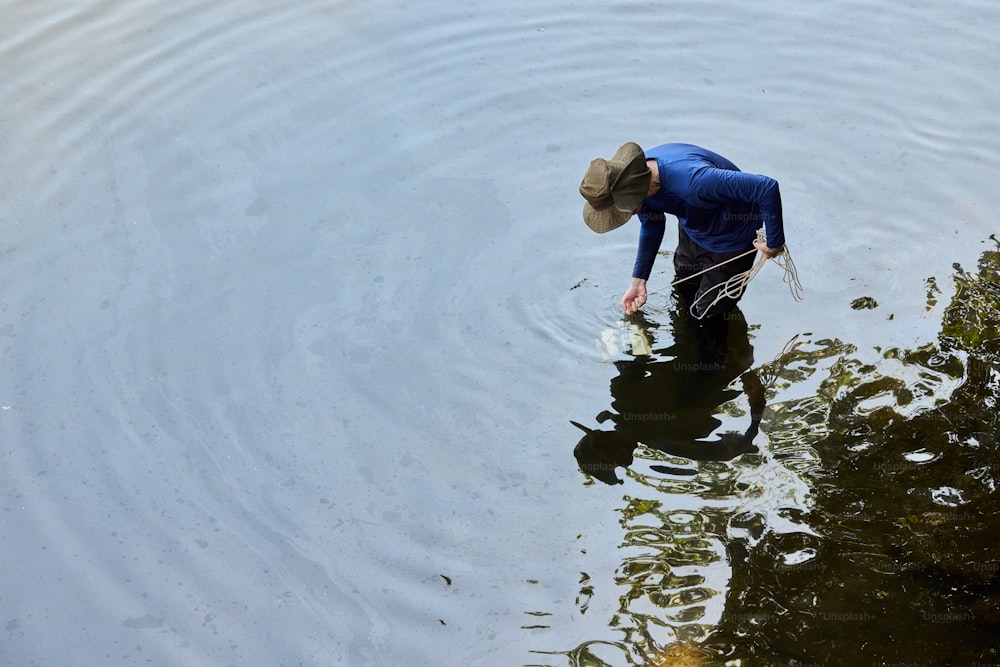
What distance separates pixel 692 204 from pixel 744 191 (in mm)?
258

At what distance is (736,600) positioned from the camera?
3635 mm

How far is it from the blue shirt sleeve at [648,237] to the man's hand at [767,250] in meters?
0.43

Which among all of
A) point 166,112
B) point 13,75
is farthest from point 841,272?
point 13,75

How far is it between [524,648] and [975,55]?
17.9ft

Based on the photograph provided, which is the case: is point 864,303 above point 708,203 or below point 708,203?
below

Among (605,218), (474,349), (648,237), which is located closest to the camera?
(605,218)

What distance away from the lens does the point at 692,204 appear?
12.8ft

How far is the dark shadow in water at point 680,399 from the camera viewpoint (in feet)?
14.2

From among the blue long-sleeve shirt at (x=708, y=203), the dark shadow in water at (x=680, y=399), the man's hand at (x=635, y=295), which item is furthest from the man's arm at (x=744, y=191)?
the dark shadow in water at (x=680, y=399)

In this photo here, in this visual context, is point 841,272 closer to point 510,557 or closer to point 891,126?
point 891,126

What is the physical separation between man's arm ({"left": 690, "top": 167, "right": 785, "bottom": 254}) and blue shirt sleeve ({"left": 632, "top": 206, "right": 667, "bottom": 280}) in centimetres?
32

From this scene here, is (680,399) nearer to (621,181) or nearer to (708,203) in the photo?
(708,203)

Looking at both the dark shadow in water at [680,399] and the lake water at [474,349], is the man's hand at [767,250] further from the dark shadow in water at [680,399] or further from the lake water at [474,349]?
the lake water at [474,349]

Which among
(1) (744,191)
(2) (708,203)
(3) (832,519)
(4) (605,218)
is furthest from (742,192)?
(3) (832,519)
